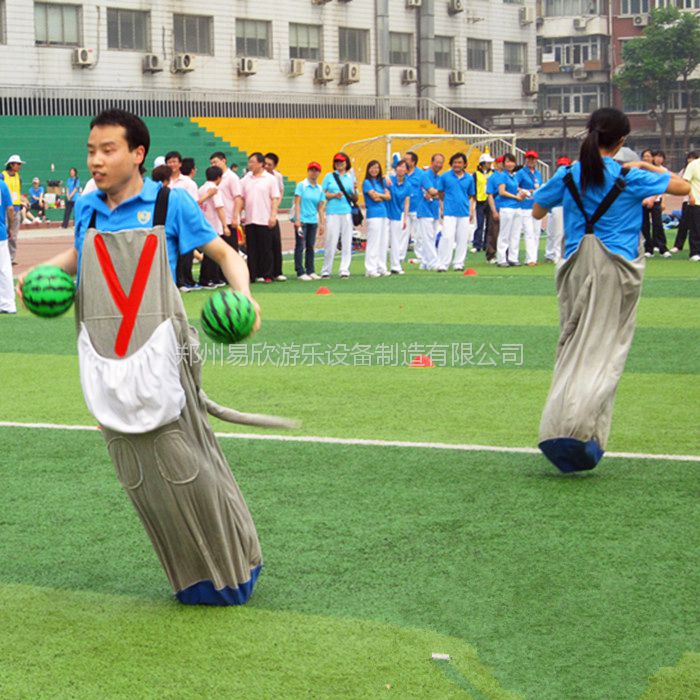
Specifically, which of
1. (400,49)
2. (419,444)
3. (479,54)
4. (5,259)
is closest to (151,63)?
(400,49)

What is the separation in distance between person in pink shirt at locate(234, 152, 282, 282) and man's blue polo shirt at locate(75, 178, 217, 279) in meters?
16.0

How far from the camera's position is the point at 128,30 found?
52562mm

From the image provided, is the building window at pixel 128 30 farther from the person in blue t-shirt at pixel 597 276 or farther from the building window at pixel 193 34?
the person in blue t-shirt at pixel 597 276

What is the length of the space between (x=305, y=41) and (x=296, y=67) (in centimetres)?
226

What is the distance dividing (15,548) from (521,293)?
529 inches

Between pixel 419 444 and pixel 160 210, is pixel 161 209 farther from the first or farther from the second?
pixel 419 444

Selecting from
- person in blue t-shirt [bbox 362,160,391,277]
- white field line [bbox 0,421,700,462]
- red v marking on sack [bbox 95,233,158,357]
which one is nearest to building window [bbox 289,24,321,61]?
person in blue t-shirt [bbox 362,160,391,277]

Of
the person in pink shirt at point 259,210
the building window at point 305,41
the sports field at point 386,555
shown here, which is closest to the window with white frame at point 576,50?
the building window at point 305,41

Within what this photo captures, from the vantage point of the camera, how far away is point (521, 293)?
1925 cm

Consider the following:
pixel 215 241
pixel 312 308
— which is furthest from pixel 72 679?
pixel 312 308

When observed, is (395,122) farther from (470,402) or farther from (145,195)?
(145,195)

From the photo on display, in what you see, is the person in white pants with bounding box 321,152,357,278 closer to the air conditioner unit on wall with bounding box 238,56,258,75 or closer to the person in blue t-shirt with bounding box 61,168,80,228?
the person in blue t-shirt with bounding box 61,168,80,228

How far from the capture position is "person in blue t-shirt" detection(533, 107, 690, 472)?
772cm

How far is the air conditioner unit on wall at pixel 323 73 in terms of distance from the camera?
191 feet
